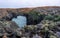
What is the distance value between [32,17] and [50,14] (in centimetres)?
66

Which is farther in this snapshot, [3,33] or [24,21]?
[24,21]

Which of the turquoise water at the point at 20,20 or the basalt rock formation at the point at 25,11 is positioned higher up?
the basalt rock formation at the point at 25,11

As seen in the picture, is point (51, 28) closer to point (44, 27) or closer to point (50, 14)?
point (44, 27)

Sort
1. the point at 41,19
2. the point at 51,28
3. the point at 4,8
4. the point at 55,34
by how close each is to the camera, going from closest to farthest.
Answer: the point at 55,34
the point at 51,28
the point at 41,19
the point at 4,8

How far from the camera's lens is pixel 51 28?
6047mm

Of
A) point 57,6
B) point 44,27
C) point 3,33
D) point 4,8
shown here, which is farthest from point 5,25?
point 57,6

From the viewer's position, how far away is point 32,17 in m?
7.48

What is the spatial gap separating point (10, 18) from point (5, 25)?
3.99 ft

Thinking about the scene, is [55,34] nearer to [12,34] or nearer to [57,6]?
[12,34]

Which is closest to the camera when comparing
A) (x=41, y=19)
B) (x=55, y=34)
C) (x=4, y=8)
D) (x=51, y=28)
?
(x=55, y=34)

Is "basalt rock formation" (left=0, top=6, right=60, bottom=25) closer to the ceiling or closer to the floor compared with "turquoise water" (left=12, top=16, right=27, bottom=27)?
closer to the ceiling

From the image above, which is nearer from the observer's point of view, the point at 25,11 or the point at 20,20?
the point at 20,20

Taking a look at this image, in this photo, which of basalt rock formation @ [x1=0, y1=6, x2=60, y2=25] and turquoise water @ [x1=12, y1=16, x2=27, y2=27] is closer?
turquoise water @ [x1=12, y1=16, x2=27, y2=27]

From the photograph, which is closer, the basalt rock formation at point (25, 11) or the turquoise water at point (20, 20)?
the turquoise water at point (20, 20)
